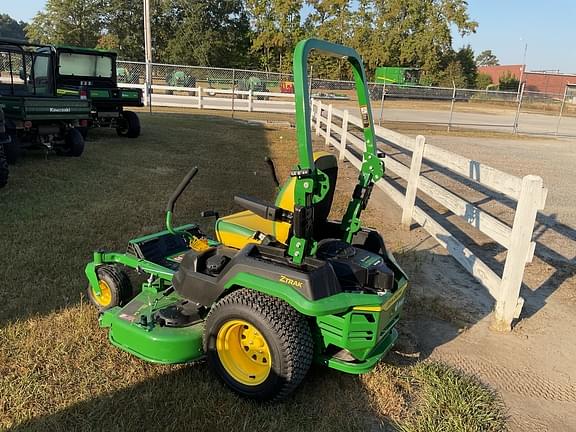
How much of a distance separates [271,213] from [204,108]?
21.3 meters

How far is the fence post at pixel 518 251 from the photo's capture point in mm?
3781

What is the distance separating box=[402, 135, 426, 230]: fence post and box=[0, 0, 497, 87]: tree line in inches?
1906

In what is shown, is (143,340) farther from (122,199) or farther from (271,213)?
(122,199)

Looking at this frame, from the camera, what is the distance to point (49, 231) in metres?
5.38

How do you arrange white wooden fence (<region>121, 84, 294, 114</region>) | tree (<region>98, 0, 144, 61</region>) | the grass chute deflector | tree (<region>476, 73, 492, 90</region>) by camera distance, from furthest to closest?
1. tree (<region>476, 73, 492, 90</region>)
2. tree (<region>98, 0, 144, 61</region>)
3. white wooden fence (<region>121, 84, 294, 114</region>)
4. the grass chute deflector

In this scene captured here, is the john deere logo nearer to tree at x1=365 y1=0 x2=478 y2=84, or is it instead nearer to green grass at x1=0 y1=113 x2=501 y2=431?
green grass at x1=0 y1=113 x2=501 y2=431

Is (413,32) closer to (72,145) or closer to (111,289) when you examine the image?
(72,145)

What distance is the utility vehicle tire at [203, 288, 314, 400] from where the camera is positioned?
8.65 ft

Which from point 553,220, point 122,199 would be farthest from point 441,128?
point 122,199

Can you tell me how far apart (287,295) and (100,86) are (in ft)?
39.9

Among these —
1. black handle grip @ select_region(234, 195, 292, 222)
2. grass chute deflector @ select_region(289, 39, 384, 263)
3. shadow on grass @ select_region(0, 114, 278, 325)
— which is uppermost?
grass chute deflector @ select_region(289, 39, 384, 263)

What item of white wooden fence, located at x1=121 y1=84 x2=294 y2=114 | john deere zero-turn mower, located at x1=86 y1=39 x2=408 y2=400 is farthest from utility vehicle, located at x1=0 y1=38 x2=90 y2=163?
white wooden fence, located at x1=121 y1=84 x2=294 y2=114

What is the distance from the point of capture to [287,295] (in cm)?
262

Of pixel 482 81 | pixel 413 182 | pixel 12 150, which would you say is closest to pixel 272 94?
pixel 12 150
